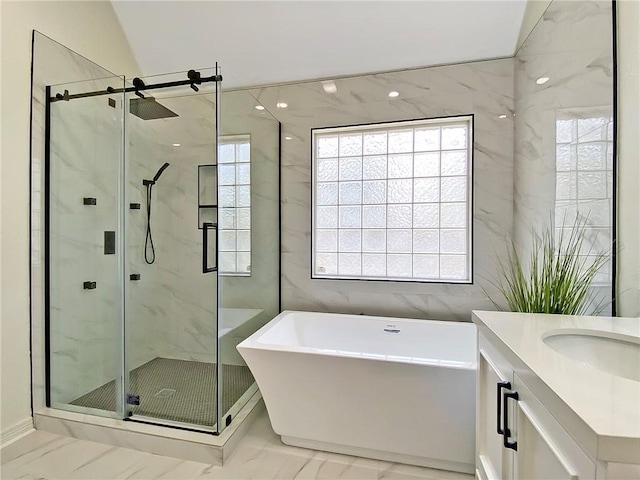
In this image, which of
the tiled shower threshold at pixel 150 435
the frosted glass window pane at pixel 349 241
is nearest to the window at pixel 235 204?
the frosted glass window pane at pixel 349 241

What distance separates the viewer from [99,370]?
2.45 metres

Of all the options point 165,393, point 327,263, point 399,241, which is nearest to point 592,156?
point 399,241

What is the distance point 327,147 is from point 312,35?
90 cm

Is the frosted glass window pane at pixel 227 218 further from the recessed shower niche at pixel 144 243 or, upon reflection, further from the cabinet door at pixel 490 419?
the cabinet door at pixel 490 419

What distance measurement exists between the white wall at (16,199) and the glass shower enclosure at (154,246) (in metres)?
0.14

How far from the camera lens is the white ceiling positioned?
2426 mm

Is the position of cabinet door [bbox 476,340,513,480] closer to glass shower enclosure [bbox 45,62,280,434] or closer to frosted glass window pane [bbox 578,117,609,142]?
frosted glass window pane [bbox 578,117,609,142]

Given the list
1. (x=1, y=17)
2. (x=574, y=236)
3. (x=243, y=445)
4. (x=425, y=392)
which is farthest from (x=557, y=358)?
(x=1, y=17)

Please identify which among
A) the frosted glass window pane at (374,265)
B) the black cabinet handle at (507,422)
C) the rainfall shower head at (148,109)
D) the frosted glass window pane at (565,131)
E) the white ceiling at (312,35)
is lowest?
the black cabinet handle at (507,422)

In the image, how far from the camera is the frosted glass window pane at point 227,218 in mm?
2133

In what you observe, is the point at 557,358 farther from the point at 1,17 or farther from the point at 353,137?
the point at 1,17

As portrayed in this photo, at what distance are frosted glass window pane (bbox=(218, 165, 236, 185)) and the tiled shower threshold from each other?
1572mm

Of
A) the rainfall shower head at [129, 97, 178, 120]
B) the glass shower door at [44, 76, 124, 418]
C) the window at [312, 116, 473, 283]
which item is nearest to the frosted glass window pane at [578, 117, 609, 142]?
the window at [312, 116, 473, 283]

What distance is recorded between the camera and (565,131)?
1871 millimetres
